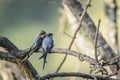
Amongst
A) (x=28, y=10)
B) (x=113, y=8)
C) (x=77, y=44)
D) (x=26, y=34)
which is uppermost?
(x=28, y=10)

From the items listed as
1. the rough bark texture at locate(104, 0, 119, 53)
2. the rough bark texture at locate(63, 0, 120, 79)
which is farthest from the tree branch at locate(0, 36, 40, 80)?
the rough bark texture at locate(104, 0, 119, 53)

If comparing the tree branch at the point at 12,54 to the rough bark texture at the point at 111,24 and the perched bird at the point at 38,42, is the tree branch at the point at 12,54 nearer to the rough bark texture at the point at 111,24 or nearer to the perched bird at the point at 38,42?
the perched bird at the point at 38,42

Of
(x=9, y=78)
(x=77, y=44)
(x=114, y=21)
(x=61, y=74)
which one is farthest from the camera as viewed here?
(x=114, y=21)

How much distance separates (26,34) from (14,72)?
25.9 feet

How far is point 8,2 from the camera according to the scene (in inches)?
554

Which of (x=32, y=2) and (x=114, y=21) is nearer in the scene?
(x=114, y=21)

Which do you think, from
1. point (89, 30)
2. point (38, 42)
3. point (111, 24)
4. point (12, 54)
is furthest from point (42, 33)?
point (111, 24)

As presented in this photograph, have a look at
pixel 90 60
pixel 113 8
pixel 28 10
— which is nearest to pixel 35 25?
pixel 28 10

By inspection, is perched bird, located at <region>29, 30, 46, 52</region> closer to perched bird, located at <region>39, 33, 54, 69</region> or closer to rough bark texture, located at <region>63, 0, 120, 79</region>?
perched bird, located at <region>39, 33, 54, 69</region>

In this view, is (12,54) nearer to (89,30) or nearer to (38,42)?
(38,42)

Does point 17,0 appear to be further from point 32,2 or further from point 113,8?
point 113,8

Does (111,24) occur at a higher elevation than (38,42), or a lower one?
higher

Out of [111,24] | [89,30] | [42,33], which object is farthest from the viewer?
[111,24]

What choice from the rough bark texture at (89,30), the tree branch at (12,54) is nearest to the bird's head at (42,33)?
the tree branch at (12,54)
